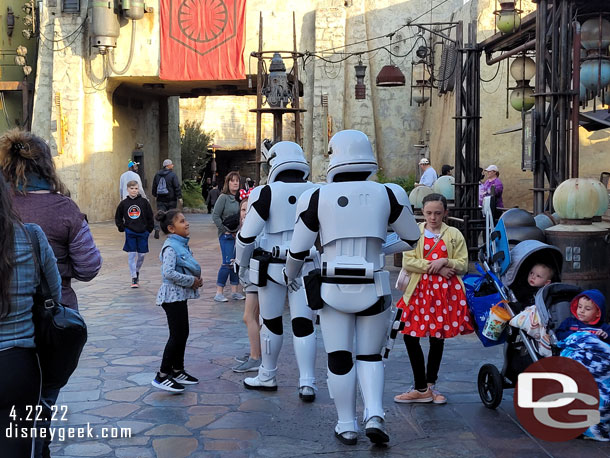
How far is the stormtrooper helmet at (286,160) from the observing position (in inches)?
239

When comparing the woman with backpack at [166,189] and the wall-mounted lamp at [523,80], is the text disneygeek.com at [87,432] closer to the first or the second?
the wall-mounted lamp at [523,80]

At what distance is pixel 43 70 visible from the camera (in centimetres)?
2294

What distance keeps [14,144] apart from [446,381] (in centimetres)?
372

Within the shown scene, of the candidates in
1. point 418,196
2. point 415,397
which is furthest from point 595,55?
point 415,397

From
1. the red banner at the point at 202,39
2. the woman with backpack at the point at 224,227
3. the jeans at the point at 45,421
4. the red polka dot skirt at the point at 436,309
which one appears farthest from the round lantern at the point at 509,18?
the red banner at the point at 202,39

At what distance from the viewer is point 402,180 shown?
21.6 meters

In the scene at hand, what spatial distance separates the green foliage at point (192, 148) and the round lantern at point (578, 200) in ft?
84.7

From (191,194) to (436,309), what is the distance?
26.1m

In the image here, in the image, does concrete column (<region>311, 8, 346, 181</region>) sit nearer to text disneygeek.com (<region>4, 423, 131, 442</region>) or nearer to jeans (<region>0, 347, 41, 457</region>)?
text disneygeek.com (<region>4, 423, 131, 442</region>)

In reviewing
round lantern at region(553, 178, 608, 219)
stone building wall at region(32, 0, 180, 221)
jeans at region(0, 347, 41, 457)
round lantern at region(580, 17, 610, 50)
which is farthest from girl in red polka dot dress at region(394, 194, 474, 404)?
stone building wall at region(32, 0, 180, 221)

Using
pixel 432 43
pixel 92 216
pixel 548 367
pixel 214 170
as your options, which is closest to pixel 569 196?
pixel 548 367

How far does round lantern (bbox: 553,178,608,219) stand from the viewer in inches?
Answer: 298

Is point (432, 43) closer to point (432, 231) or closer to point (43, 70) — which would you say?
point (43, 70)

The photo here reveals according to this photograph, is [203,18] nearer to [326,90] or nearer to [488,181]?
[326,90]
